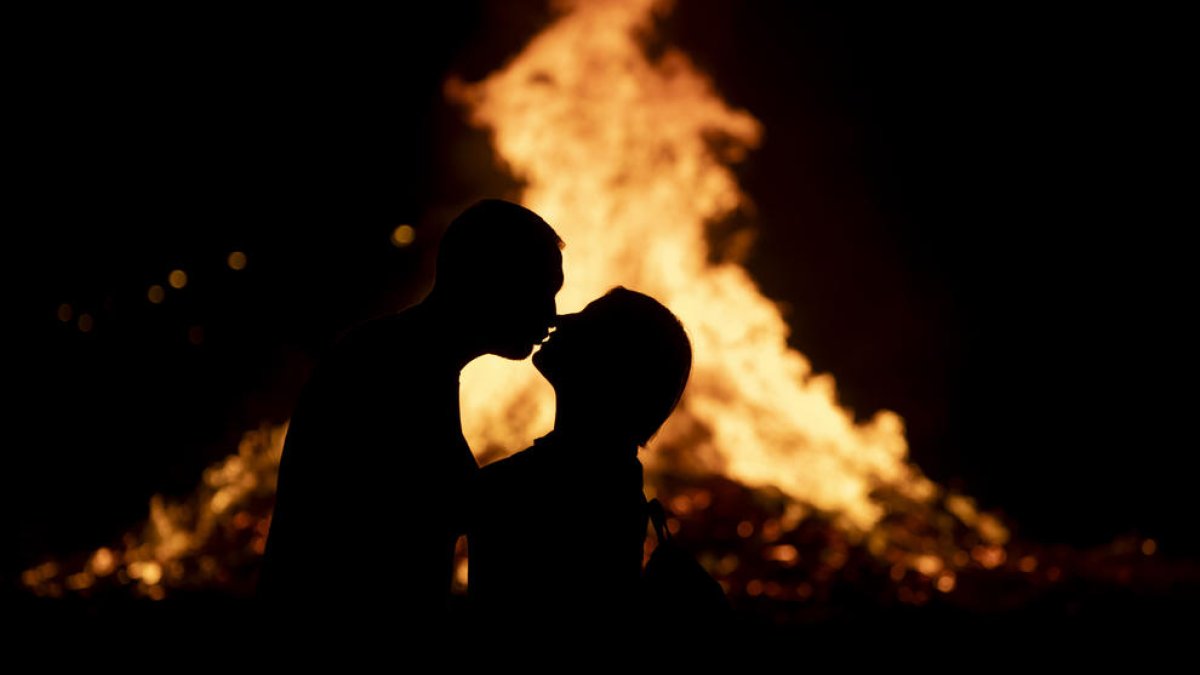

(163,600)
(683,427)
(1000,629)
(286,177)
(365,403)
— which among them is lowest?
(365,403)

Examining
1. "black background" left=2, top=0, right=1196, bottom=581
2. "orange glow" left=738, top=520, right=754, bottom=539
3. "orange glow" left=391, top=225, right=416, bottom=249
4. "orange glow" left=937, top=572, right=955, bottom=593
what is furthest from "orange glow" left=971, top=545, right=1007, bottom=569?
"orange glow" left=391, top=225, right=416, bottom=249

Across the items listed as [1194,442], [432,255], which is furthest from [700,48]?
[1194,442]

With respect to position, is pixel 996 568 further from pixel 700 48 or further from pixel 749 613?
pixel 700 48

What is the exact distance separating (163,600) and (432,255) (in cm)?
376

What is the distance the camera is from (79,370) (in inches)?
291

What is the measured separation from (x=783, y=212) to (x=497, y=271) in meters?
7.02

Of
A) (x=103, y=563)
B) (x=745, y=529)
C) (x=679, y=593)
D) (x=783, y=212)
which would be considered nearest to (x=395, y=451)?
(x=679, y=593)

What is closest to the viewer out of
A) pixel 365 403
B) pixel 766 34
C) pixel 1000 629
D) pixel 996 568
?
pixel 365 403

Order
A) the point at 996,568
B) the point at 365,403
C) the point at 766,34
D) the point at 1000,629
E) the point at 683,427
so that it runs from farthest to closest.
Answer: the point at 766,34 → the point at 683,427 → the point at 996,568 → the point at 1000,629 → the point at 365,403

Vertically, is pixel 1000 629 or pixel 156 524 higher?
pixel 156 524

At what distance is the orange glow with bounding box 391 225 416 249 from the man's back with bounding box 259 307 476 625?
6324 mm

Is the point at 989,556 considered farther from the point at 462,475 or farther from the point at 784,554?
the point at 462,475

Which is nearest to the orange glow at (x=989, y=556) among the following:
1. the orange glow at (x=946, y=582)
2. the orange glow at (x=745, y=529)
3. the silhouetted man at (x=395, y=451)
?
the orange glow at (x=946, y=582)

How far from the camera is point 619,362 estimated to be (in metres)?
1.97
